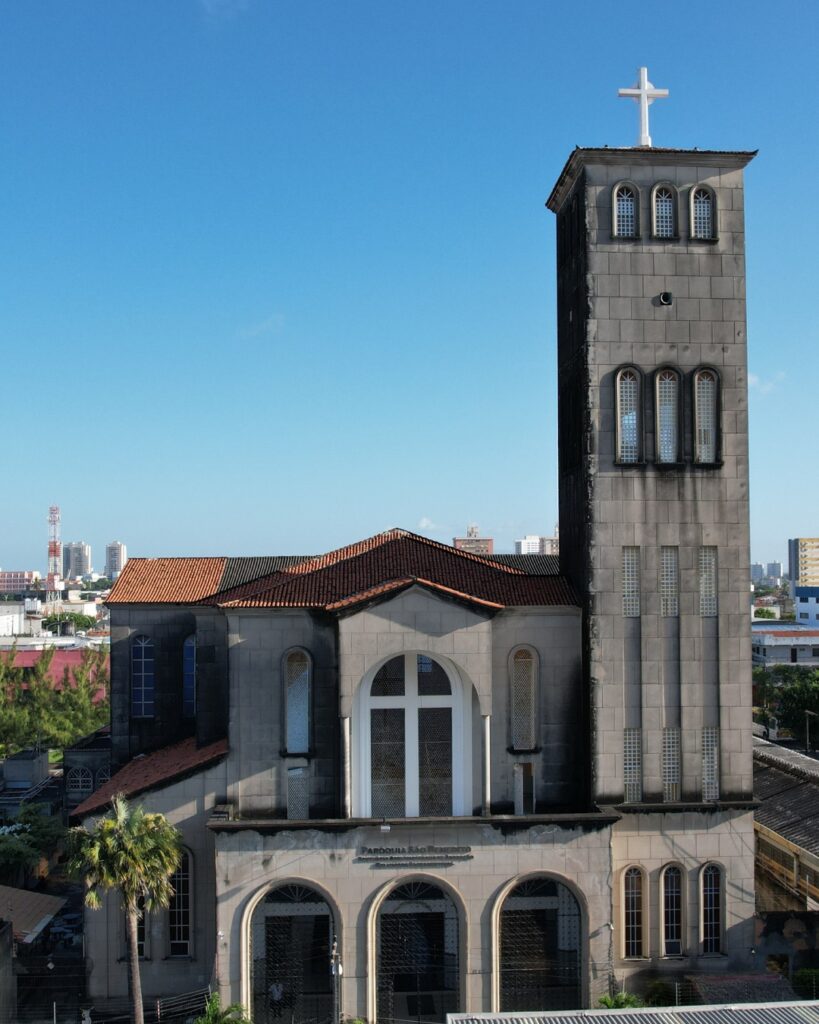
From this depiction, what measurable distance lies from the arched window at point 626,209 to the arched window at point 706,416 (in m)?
5.75

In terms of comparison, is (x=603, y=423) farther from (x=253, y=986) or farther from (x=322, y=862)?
(x=253, y=986)

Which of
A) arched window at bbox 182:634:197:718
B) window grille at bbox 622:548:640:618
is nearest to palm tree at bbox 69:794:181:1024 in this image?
arched window at bbox 182:634:197:718

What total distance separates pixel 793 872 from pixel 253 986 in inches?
895

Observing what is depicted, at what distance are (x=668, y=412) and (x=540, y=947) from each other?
19.2m

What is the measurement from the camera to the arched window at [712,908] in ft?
111

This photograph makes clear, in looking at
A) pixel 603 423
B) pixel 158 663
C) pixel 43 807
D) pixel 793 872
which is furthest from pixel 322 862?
pixel 43 807

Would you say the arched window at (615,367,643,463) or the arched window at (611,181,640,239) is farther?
the arched window at (611,181,640,239)

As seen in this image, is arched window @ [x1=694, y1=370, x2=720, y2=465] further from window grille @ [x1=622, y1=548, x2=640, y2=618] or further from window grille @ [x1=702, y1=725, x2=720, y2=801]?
window grille @ [x1=702, y1=725, x2=720, y2=801]

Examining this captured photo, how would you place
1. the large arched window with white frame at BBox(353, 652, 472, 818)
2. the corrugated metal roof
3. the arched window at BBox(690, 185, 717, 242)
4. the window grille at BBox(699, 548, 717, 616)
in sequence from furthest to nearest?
the arched window at BBox(690, 185, 717, 242)
the window grille at BBox(699, 548, 717, 616)
the large arched window with white frame at BBox(353, 652, 472, 818)
the corrugated metal roof

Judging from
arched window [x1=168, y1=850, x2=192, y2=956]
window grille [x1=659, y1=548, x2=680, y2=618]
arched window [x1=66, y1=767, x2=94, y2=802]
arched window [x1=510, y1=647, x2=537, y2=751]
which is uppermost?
window grille [x1=659, y1=548, x2=680, y2=618]

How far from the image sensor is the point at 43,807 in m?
58.3

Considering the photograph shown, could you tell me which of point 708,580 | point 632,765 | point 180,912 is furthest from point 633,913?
point 180,912

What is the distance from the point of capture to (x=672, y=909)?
33.8 metres

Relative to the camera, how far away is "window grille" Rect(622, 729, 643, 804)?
112 ft
